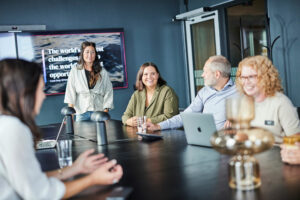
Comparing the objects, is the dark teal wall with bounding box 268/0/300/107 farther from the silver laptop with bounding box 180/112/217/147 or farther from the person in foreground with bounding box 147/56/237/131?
the silver laptop with bounding box 180/112/217/147

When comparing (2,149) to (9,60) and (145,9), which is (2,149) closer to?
(9,60)

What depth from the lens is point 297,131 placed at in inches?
95.3

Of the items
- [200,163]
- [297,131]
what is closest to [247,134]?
→ [200,163]

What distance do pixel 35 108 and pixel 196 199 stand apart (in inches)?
26.1

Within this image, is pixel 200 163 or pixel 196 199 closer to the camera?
pixel 196 199

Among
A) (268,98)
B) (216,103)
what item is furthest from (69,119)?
(268,98)

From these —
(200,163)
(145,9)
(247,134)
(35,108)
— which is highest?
(145,9)

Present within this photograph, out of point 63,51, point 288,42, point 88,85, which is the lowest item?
point 88,85

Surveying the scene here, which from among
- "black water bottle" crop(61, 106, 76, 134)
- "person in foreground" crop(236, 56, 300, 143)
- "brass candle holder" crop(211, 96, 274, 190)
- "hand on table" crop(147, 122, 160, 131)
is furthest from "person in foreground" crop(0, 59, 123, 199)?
"black water bottle" crop(61, 106, 76, 134)

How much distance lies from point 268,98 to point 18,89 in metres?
1.77

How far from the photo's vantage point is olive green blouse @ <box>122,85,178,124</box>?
403 cm

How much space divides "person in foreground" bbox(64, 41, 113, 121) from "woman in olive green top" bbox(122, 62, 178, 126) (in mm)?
1089

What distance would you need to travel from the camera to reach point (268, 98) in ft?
8.54

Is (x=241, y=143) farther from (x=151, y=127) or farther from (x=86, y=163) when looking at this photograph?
(x=151, y=127)
